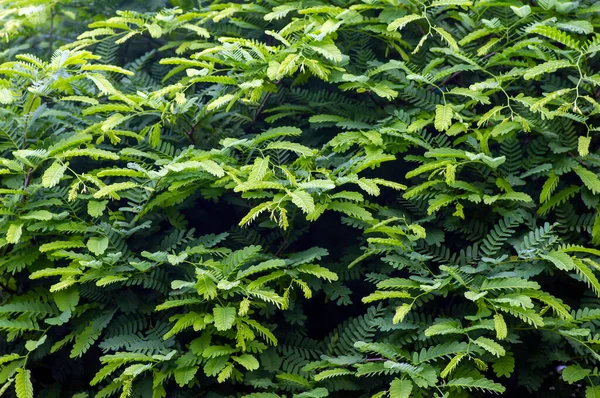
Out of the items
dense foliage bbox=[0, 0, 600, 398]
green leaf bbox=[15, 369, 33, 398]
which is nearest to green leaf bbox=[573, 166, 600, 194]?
dense foliage bbox=[0, 0, 600, 398]

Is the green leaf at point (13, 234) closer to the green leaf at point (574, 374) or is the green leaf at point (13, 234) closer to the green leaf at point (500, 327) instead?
the green leaf at point (500, 327)

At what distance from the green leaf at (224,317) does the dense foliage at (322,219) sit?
1cm

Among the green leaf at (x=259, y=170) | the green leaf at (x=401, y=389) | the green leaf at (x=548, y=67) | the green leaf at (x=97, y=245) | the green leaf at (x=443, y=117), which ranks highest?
the green leaf at (x=548, y=67)

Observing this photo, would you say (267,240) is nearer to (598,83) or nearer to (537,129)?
(537,129)

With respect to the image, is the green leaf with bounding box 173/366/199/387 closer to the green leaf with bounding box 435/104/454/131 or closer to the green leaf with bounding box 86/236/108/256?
the green leaf with bounding box 86/236/108/256

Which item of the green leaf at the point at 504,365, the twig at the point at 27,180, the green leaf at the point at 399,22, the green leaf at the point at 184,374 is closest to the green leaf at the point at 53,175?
the twig at the point at 27,180

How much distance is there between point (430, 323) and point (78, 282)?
1.60 m

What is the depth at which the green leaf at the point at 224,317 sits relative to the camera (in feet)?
8.18

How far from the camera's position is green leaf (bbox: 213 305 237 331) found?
249 cm

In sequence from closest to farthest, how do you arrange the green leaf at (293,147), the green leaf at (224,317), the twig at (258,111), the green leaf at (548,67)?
the green leaf at (224,317) → the green leaf at (548,67) → the green leaf at (293,147) → the twig at (258,111)

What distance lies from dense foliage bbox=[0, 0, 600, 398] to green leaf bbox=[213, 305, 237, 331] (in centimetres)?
1

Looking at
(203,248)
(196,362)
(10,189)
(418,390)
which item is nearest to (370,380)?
(418,390)

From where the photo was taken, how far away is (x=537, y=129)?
290cm

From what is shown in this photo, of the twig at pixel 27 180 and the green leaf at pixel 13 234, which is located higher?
the twig at pixel 27 180
